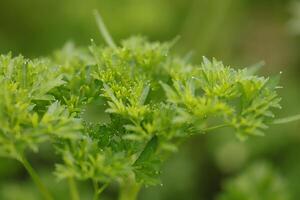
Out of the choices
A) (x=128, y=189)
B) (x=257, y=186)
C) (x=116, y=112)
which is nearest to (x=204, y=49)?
(x=257, y=186)

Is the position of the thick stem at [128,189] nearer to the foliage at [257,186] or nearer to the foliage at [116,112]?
the foliage at [116,112]

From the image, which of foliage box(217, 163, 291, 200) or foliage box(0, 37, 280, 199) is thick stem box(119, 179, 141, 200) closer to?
foliage box(0, 37, 280, 199)

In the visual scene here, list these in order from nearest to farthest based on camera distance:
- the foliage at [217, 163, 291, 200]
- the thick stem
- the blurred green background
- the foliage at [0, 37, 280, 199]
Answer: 1. the foliage at [0, 37, 280, 199]
2. the thick stem
3. the foliage at [217, 163, 291, 200]
4. the blurred green background

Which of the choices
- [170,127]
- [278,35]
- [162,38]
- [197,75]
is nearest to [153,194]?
[162,38]

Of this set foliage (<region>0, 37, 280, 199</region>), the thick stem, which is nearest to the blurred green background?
the thick stem

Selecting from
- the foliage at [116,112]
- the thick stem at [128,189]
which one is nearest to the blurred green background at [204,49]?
the thick stem at [128,189]

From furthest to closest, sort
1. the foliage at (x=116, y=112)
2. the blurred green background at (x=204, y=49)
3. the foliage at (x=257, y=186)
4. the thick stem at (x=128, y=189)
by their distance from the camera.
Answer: the blurred green background at (x=204, y=49)
the foliage at (x=257, y=186)
the thick stem at (x=128, y=189)
the foliage at (x=116, y=112)

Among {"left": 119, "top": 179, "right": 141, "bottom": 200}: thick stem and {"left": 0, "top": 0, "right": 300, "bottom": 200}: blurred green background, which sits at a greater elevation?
{"left": 0, "top": 0, "right": 300, "bottom": 200}: blurred green background

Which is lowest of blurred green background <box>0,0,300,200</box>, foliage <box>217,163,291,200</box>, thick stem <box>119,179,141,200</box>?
thick stem <box>119,179,141,200</box>
